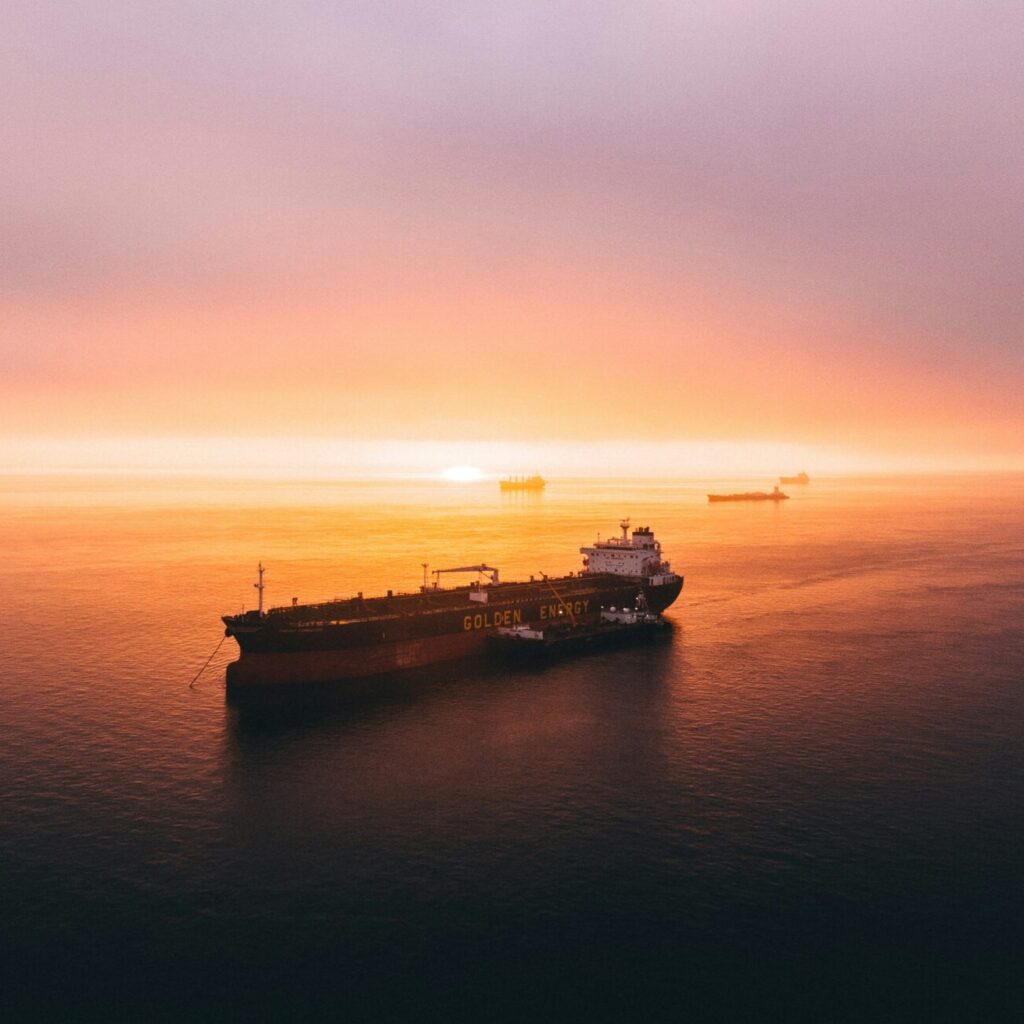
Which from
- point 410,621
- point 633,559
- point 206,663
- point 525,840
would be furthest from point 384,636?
point 633,559

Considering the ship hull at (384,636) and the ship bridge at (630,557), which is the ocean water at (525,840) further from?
the ship bridge at (630,557)

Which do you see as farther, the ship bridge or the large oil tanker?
the ship bridge

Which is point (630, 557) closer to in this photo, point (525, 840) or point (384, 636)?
point (384, 636)

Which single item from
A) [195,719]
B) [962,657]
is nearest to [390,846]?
[195,719]

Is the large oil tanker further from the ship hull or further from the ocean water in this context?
the ocean water

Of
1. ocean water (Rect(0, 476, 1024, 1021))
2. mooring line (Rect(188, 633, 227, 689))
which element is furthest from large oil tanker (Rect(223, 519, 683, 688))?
mooring line (Rect(188, 633, 227, 689))

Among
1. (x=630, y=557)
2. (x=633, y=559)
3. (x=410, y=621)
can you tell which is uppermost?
(x=630, y=557)
